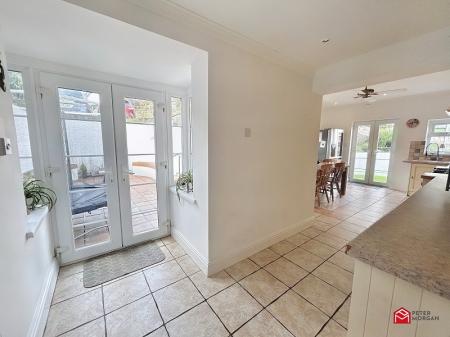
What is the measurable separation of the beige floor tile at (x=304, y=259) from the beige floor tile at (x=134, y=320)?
1548mm

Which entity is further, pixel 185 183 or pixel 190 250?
pixel 185 183

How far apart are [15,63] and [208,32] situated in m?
1.82

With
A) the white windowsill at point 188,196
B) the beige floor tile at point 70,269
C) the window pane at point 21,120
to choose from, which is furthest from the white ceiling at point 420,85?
the beige floor tile at point 70,269

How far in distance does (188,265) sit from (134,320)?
0.73m

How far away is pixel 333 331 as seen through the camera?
1.41 m

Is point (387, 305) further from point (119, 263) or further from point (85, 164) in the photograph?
point (85, 164)

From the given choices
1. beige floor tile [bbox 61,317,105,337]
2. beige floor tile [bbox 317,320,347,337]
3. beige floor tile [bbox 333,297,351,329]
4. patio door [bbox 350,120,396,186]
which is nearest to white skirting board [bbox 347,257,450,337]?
beige floor tile [bbox 317,320,347,337]

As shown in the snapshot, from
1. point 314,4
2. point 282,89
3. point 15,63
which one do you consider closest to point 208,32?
point 314,4

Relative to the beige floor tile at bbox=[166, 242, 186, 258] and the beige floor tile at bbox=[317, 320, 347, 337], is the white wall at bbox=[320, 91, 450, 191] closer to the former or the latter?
the beige floor tile at bbox=[317, 320, 347, 337]

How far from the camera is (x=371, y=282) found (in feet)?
2.51

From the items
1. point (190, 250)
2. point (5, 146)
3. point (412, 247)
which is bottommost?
point (190, 250)

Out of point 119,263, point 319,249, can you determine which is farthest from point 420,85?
point 119,263

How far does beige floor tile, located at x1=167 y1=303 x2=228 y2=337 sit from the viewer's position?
1.40 metres

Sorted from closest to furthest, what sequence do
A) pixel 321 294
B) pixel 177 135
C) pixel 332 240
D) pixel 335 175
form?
pixel 321 294
pixel 332 240
pixel 177 135
pixel 335 175
